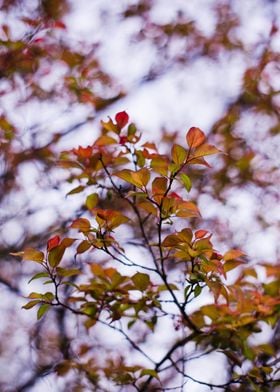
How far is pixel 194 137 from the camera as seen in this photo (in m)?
1.18

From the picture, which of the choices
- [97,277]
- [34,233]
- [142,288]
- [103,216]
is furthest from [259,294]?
[34,233]

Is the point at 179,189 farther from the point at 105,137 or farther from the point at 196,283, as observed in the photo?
the point at 196,283

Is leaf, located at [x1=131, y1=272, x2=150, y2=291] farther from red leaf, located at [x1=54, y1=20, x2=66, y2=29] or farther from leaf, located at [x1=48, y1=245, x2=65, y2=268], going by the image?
red leaf, located at [x1=54, y1=20, x2=66, y2=29]

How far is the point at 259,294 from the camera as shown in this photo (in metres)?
1.64

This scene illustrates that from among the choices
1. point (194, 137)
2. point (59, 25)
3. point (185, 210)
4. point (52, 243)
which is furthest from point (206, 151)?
point (59, 25)

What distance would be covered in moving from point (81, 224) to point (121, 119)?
14.9 inches

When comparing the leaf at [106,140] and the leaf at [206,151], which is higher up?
the leaf at [106,140]

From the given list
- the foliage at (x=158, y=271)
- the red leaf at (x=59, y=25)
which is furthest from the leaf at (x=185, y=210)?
the red leaf at (x=59, y=25)

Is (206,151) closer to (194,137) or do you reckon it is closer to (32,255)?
(194,137)

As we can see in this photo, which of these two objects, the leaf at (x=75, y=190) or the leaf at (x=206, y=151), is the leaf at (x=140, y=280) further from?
the leaf at (x=206, y=151)

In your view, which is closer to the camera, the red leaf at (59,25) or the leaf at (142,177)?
the leaf at (142,177)

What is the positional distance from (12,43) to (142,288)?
4.24ft

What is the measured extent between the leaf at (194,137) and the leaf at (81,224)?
33cm

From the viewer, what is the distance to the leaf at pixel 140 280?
1.46 metres
